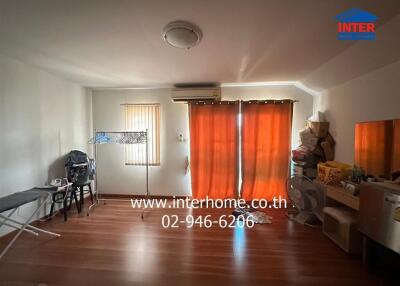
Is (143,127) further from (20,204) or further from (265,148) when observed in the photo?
(265,148)

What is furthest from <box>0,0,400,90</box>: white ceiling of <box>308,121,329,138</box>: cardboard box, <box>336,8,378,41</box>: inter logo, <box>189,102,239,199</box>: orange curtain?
<box>189,102,239,199</box>: orange curtain

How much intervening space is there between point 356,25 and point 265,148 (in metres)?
2.40

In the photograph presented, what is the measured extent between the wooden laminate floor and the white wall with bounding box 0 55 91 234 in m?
0.85

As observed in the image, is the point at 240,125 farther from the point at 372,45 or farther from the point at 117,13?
the point at 117,13

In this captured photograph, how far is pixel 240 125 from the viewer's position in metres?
3.89

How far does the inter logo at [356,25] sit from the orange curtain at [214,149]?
2111 millimetres

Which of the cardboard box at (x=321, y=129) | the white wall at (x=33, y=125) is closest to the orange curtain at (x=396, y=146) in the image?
the cardboard box at (x=321, y=129)

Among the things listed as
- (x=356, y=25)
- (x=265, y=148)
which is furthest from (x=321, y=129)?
(x=356, y=25)

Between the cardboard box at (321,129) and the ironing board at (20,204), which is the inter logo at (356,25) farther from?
the ironing board at (20,204)

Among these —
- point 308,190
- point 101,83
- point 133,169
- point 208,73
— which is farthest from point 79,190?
point 308,190

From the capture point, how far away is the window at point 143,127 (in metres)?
4.14

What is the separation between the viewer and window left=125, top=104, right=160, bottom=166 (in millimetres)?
4137

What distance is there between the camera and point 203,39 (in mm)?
2086

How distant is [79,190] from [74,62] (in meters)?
2.20
